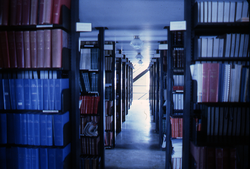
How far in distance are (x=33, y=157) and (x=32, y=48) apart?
114 cm

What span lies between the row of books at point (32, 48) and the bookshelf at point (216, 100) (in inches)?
51.6

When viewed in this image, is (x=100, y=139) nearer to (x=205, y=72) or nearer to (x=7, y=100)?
(x=7, y=100)

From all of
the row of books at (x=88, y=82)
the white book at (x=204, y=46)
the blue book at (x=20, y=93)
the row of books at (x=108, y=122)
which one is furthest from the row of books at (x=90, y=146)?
the white book at (x=204, y=46)

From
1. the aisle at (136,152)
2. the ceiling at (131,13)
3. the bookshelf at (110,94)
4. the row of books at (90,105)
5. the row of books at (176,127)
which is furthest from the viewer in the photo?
the bookshelf at (110,94)

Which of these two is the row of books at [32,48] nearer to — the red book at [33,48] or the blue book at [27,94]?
the red book at [33,48]

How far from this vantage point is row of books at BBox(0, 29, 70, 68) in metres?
1.74

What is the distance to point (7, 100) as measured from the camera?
73.1 inches

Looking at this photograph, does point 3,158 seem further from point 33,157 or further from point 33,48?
point 33,48

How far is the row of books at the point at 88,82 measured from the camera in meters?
3.00

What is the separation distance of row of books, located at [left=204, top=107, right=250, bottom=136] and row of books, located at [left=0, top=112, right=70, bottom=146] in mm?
1508

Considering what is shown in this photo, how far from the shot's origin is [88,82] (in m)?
3.04

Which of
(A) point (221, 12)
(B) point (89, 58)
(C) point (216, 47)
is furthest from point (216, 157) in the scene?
(B) point (89, 58)

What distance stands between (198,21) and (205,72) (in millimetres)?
501

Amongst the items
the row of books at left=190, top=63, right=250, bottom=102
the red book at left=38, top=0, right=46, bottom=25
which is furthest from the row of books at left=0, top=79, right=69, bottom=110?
the row of books at left=190, top=63, right=250, bottom=102
